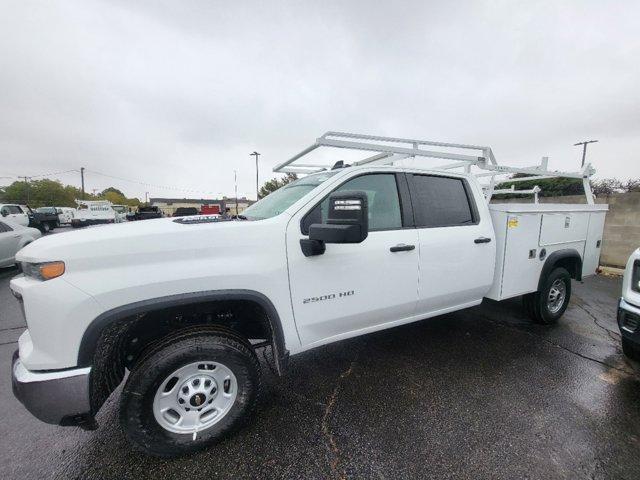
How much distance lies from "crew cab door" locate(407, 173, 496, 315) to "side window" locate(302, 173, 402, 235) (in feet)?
0.69

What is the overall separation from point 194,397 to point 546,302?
415 centimetres

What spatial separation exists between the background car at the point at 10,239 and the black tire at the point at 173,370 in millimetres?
7688

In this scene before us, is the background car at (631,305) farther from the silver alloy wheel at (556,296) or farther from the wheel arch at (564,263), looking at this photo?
the silver alloy wheel at (556,296)

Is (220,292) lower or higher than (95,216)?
higher

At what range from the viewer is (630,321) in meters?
2.60

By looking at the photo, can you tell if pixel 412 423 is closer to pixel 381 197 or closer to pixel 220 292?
pixel 220 292

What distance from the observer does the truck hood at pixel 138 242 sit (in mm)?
1669

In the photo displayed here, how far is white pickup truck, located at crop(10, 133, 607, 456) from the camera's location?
1.67 meters

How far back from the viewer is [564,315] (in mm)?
4406

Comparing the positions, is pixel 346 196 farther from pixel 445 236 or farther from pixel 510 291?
pixel 510 291

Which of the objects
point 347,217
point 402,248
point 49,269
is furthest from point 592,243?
point 49,269

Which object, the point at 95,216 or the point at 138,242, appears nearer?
the point at 138,242

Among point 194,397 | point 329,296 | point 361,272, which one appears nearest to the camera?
point 194,397

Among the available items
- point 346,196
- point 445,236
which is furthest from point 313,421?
point 445,236
